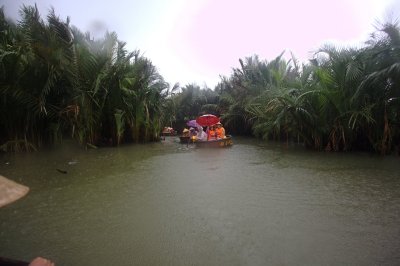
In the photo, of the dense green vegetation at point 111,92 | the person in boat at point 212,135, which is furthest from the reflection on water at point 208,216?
the person in boat at point 212,135

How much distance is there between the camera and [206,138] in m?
14.4

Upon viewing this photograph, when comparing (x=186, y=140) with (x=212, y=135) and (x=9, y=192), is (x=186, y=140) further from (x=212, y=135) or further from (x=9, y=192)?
(x=9, y=192)

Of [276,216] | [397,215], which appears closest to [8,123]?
[276,216]

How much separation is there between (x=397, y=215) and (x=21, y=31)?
11600 millimetres

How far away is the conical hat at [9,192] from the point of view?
159 cm

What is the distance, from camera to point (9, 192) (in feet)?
5.36

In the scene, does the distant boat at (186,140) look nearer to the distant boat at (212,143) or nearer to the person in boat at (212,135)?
the person in boat at (212,135)

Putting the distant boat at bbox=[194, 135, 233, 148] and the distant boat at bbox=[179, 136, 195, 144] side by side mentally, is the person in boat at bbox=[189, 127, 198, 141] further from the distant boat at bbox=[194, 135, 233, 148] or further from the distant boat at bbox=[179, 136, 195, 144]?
the distant boat at bbox=[194, 135, 233, 148]

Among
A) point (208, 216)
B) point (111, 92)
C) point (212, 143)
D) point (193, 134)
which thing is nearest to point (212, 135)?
point (212, 143)

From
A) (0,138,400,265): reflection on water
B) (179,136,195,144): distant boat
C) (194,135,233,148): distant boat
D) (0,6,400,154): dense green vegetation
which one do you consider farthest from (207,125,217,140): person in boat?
(0,138,400,265): reflection on water

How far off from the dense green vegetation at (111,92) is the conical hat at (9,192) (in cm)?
834

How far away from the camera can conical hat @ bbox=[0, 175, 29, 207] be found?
62.7 inches

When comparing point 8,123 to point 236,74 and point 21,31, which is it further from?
point 236,74

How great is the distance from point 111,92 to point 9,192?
11192 mm
